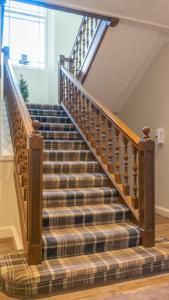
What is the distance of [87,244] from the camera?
2699 mm

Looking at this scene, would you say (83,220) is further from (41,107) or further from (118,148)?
(41,107)

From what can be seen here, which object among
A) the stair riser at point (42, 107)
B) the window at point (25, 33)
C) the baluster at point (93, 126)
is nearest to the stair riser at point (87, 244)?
the baluster at point (93, 126)

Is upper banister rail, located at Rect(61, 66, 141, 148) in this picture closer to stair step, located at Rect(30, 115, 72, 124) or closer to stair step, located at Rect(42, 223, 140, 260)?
stair step, located at Rect(30, 115, 72, 124)

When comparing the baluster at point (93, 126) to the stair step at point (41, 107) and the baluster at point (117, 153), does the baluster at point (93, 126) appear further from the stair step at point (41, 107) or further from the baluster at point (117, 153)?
the stair step at point (41, 107)

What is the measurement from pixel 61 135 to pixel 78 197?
1.50m

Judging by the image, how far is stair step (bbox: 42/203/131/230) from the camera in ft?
9.43

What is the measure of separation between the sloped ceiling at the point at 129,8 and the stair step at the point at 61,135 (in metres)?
1.78

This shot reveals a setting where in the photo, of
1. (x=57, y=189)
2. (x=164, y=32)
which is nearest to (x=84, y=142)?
(x=57, y=189)

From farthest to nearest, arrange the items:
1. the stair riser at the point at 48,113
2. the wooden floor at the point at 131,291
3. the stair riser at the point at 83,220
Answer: the stair riser at the point at 48,113 → the stair riser at the point at 83,220 → the wooden floor at the point at 131,291

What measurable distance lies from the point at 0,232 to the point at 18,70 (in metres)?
4.28

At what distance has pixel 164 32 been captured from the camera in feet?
14.4

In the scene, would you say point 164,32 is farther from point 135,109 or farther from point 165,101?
point 135,109

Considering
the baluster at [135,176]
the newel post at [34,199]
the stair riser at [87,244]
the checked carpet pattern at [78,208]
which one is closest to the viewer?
the newel post at [34,199]

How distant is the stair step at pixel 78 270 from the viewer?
223 centimetres
